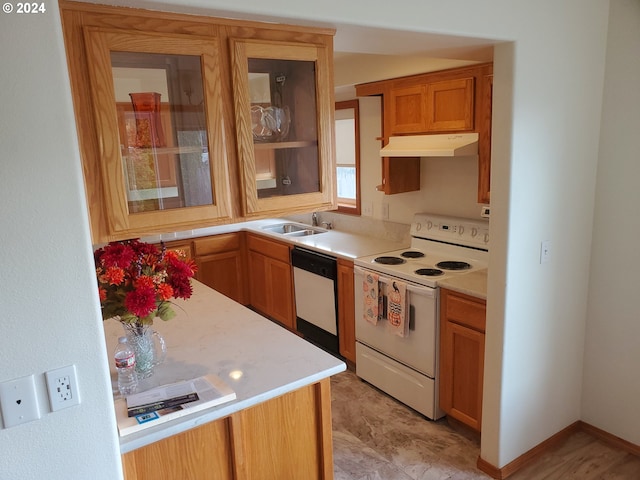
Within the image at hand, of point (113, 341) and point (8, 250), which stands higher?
point (8, 250)

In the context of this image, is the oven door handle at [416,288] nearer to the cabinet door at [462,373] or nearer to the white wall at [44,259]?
the cabinet door at [462,373]

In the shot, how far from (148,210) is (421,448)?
2159mm

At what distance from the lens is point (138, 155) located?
4.91 ft

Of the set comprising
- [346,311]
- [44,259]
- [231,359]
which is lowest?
[346,311]

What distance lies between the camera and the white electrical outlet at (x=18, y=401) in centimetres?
116

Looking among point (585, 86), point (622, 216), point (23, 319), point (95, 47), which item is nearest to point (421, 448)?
point (622, 216)

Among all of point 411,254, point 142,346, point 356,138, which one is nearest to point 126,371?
point 142,346

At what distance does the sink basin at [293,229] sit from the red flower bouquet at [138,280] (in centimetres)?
292

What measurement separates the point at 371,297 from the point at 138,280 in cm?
187

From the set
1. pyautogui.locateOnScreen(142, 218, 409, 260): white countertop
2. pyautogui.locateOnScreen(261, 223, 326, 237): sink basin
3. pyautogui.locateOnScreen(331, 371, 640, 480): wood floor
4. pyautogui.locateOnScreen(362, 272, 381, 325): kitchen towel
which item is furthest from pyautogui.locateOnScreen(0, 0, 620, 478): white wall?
pyautogui.locateOnScreen(261, 223, 326, 237): sink basin

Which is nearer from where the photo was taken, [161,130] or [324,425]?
[161,130]

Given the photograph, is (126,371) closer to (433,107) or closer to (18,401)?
(18,401)

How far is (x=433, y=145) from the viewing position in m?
3.07

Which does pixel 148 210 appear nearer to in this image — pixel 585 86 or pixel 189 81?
pixel 189 81
